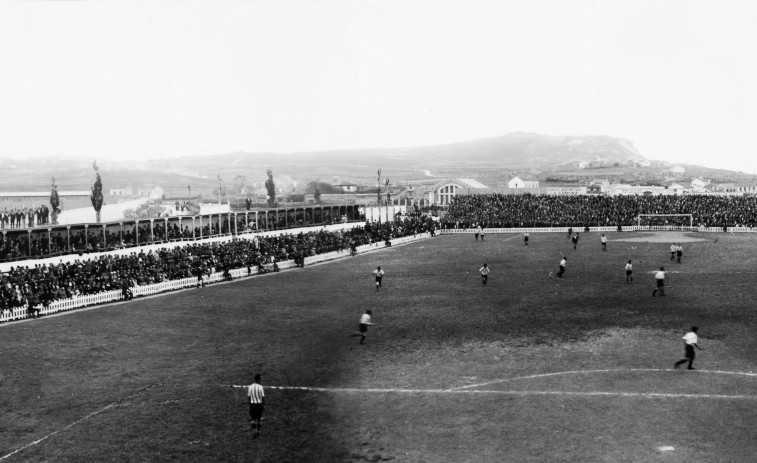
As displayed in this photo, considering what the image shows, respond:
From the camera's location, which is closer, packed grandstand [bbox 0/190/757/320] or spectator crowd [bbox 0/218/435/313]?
spectator crowd [bbox 0/218/435/313]

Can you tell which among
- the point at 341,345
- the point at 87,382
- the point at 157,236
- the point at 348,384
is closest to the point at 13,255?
the point at 157,236

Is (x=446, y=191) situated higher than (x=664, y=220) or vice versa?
(x=446, y=191)

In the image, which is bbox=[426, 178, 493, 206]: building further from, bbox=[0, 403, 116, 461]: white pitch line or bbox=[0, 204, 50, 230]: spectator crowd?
bbox=[0, 403, 116, 461]: white pitch line

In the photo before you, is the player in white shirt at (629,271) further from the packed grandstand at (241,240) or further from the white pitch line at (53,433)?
the white pitch line at (53,433)

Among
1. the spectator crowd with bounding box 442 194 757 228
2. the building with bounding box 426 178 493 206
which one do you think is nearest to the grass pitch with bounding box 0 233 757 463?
the spectator crowd with bounding box 442 194 757 228

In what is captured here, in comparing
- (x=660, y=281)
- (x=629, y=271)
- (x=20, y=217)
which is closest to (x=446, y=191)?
(x=20, y=217)

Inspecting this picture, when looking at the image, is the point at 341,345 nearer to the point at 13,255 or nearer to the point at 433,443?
the point at 433,443

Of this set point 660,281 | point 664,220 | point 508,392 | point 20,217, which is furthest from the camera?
point 664,220

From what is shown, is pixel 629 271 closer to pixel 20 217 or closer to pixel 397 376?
pixel 397 376
